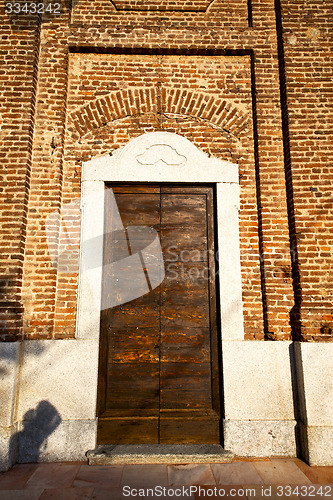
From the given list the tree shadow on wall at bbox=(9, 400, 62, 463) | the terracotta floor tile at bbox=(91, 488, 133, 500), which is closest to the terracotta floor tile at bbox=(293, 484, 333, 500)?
the terracotta floor tile at bbox=(91, 488, 133, 500)

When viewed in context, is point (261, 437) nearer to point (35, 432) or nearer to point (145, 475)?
point (145, 475)

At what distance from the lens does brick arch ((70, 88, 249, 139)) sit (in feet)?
14.6

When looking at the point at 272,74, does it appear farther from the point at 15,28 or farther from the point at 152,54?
the point at 15,28

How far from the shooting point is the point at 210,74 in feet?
15.1

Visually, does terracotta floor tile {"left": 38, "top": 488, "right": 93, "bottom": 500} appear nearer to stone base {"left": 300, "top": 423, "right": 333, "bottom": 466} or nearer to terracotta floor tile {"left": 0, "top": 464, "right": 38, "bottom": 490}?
terracotta floor tile {"left": 0, "top": 464, "right": 38, "bottom": 490}

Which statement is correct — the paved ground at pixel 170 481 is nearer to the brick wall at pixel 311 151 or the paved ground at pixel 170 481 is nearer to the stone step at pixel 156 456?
the stone step at pixel 156 456

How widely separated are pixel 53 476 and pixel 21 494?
0.37m

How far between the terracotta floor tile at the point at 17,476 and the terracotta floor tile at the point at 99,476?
0.52 metres

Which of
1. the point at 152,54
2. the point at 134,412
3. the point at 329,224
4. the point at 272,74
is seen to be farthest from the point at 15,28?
the point at 134,412

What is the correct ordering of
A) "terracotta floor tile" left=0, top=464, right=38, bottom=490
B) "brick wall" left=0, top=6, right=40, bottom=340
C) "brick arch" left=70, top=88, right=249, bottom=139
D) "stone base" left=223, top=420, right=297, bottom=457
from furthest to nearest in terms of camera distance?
1. "brick arch" left=70, top=88, right=249, bottom=139
2. "brick wall" left=0, top=6, right=40, bottom=340
3. "stone base" left=223, top=420, right=297, bottom=457
4. "terracotta floor tile" left=0, top=464, right=38, bottom=490

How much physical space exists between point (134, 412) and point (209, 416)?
0.92m

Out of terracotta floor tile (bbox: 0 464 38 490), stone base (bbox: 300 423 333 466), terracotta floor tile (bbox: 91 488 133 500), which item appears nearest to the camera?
terracotta floor tile (bbox: 91 488 133 500)

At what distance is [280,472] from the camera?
330 centimetres

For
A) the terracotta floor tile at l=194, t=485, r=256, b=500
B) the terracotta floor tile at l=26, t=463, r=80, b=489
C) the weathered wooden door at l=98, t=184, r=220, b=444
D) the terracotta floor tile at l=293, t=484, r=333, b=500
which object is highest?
the weathered wooden door at l=98, t=184, r=220, b=444
